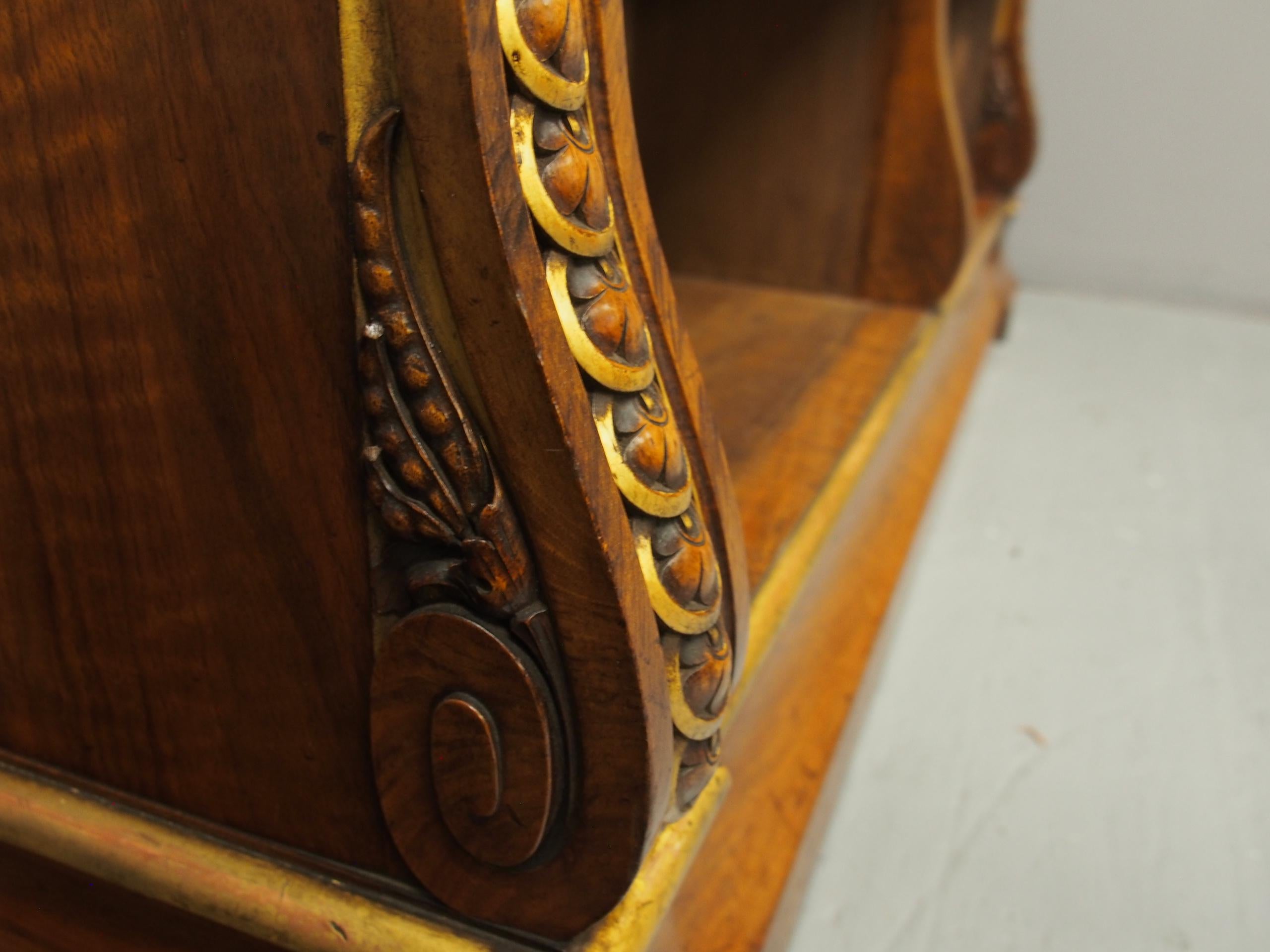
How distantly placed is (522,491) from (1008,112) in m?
1.86

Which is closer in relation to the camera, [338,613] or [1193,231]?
[338,613]

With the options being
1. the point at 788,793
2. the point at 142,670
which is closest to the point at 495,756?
the point at 142,670

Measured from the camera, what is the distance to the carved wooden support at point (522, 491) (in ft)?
1.00

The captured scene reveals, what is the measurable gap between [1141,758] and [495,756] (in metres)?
0.65

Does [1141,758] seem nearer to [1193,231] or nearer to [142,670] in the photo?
[142,670]

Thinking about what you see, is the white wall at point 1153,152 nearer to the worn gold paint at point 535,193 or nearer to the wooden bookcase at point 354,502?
the wooden bookcase at point 354,502

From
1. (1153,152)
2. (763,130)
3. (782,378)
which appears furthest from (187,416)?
(1153,152)

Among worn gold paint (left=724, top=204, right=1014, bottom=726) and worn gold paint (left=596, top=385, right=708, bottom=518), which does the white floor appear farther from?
worn gold paint (left=596, top=385, right=708, bottom=518)

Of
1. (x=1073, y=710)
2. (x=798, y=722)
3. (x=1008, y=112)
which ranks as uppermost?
(x=1008, y=112)

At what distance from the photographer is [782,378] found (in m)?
1.02

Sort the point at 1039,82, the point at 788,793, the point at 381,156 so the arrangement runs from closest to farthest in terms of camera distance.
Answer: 1. the point at 381,156
2. the point at 788,793
3. the point at 1039,82

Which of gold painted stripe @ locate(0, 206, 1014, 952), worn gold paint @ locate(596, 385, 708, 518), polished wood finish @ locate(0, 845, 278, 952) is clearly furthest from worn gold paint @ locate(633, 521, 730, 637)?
polished wood finish @ locate(0, 845, 278, 952)

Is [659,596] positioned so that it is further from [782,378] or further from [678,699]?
[782,378]

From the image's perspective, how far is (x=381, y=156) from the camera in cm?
31
